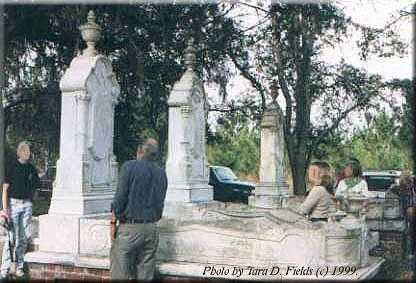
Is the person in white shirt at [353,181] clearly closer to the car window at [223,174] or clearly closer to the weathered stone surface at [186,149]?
the weathered stone surface at [186,149]

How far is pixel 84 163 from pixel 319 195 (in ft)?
10.8

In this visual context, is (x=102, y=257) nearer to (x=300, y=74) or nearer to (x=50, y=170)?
(x=300, y=74)

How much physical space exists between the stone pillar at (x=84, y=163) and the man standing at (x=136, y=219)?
1109mm

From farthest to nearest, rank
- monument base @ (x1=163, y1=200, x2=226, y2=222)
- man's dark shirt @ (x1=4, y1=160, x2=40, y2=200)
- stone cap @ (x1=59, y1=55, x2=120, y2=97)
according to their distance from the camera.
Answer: monument base @ (x1=163, y1=200, x2=226, y2=222) → stone cap @ (x1=59, y1=55, x2=120, y2=97) → man's dark shirt @ (x1=4, y1=160, x2=40, y2=200)

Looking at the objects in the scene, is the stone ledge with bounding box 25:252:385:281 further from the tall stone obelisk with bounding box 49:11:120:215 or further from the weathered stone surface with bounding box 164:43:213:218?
the weathered stone surface with bounding box 164:43:213:218

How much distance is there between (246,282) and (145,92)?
398 inches

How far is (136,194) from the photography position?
262 inches

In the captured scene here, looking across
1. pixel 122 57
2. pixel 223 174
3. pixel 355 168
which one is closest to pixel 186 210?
pixel 355 168

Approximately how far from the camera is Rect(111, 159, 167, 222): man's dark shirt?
6.62m

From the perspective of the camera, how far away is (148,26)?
1608cm

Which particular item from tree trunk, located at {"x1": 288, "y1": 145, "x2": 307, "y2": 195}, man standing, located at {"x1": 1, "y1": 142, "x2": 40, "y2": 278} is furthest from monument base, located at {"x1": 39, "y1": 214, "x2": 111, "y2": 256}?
tree trunk, located at {"x1": 288, "y1": 145, "x2": 307, "y2": 195}

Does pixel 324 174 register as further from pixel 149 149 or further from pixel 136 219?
pixel 136 219

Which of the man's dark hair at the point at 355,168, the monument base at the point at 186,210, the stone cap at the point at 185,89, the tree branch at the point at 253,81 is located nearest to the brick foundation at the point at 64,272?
the monument base at the point at 186,210

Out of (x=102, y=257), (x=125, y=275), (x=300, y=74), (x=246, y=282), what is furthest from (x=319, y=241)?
(x=300, y=74)
